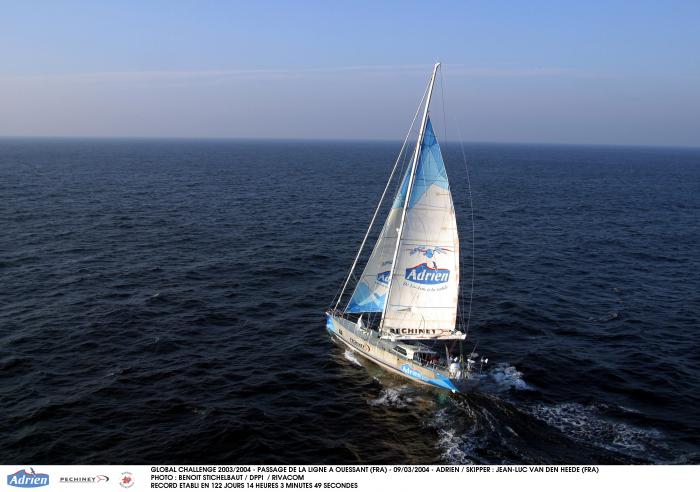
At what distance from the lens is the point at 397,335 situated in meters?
40.5

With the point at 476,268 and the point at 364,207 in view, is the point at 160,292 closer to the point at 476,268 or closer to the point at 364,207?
the point at 476,268

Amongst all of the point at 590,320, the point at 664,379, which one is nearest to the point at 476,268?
the point at 590,320

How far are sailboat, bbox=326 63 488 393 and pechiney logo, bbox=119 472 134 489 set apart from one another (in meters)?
21.3

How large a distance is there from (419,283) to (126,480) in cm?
2414

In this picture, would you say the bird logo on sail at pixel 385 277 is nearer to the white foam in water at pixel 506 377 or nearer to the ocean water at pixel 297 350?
the ocean water at pixel 297 350

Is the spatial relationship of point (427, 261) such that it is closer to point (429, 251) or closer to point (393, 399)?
point (429, 251)

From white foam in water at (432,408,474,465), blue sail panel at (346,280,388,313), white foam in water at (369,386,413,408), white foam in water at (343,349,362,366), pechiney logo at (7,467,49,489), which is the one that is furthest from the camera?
blue sail panel at (346,280,388,313)

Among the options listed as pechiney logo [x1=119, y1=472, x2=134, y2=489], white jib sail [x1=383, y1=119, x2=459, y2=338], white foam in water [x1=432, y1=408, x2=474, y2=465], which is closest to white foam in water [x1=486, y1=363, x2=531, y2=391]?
white jib sail [x1=383, y1=119, x2=459, y2=338]

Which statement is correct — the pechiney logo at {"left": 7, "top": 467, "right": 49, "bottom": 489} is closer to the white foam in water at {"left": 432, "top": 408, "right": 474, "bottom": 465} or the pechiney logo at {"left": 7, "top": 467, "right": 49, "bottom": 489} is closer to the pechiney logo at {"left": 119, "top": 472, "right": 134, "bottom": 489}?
the pechiney logo at {"left": 119, "top": 472, "right": 134, "bottom": 489}

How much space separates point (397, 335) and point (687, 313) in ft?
109

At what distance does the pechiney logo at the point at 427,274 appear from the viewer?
3912cm

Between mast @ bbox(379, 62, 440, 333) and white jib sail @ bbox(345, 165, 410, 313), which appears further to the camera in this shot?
white jib sail @ bbox(345, 165, 410, 313)

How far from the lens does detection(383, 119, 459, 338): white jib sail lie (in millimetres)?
36688

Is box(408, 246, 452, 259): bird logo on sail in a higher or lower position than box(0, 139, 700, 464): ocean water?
higher
